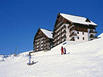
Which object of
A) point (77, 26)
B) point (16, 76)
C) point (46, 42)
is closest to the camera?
point (16, 76)

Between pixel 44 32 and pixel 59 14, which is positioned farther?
pixel 44 32

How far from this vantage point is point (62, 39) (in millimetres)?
56344

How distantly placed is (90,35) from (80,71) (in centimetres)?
4424

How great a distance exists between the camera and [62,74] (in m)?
11.7

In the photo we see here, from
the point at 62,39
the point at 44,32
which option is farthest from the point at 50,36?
the point at 62,39

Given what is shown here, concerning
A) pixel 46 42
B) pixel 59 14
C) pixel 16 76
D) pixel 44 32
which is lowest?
pixel 16 76

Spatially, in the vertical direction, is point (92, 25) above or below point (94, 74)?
above

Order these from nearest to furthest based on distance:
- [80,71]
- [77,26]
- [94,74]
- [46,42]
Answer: [94,74] < [80,71] < [77,26] < [46,42]

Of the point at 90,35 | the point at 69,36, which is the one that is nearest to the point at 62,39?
the point at 69,36

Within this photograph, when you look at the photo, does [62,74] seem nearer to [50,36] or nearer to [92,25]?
[92,25]

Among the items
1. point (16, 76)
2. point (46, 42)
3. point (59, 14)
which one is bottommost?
point (16, 76)

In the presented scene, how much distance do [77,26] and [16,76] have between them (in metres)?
40.9

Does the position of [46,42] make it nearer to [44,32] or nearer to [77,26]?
[44,32]

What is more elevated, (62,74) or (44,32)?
(44,32)
